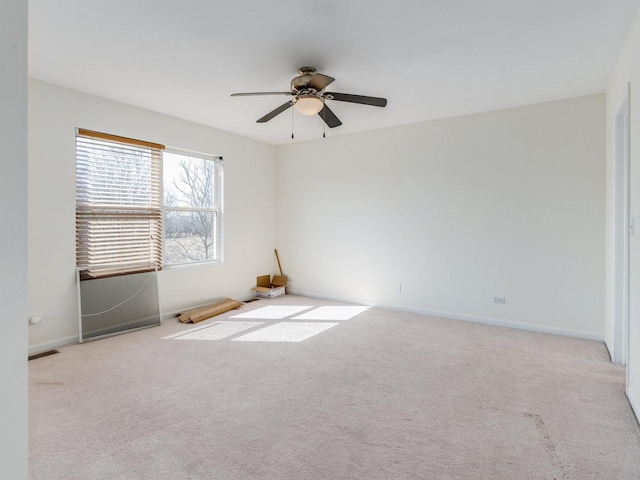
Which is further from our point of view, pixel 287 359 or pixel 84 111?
pixel 84 111

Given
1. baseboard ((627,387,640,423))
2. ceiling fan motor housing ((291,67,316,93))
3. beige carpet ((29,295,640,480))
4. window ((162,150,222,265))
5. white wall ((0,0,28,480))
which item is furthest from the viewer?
window ((162,150,222,265))

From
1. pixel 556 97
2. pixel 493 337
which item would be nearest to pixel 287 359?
pixel 493 337

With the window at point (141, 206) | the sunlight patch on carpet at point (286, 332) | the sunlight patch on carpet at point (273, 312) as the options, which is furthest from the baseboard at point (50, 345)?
the sunlight patch on carpet at point (273, 312)

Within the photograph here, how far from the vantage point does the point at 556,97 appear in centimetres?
371

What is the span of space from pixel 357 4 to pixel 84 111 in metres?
3.08

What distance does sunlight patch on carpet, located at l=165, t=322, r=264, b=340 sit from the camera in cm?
379

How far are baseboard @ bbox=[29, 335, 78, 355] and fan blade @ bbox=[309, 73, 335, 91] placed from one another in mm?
3467

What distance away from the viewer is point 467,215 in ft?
14.3

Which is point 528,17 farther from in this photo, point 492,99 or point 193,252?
point 193,252

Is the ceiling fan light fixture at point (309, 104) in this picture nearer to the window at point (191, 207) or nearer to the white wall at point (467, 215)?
the white wall at point (467, 215)

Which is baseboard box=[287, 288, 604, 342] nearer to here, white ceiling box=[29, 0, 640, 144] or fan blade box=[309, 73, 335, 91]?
white ceiling box=[29, 0, 640, 144]

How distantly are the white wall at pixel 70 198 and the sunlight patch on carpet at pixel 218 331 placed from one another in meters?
0.80

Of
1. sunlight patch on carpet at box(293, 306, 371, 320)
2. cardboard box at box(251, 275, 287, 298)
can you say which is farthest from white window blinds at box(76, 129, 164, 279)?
sunlight patch on carpet at box(293, 306, 371, 320)

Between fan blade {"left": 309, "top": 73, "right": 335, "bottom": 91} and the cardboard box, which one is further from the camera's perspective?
the cardboard box
